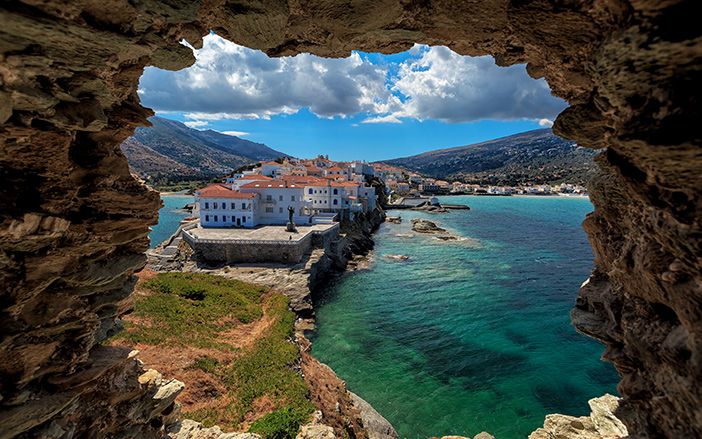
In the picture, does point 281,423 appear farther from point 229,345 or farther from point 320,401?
point 229,345

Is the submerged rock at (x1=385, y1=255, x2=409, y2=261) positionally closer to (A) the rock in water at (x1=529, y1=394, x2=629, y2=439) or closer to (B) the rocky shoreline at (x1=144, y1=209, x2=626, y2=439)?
(B) the rocky shoreline at (x1=144, y1=209, x2=626, y2=439)

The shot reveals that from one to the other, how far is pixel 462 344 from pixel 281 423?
18.5 m

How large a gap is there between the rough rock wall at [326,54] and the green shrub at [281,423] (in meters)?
6.64

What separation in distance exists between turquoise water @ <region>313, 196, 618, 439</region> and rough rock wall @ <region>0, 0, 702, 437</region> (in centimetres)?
1392

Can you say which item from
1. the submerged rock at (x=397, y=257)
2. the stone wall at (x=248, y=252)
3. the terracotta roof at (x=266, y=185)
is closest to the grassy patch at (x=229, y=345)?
the stone wall at (x=248, y=252)

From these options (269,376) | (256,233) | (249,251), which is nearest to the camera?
(269,376)

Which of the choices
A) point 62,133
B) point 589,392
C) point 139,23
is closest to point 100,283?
point 62,133

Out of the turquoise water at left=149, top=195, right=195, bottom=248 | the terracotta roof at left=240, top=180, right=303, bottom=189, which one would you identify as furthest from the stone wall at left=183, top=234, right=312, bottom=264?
the turquoise water at left=149, top=195, right=195, bottom=248

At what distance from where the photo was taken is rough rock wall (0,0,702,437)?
4.18 metres

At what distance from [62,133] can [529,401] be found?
25659 mm

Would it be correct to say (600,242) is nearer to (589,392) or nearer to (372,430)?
(372,430)

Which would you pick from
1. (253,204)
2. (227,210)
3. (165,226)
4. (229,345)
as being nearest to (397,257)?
(253,204)

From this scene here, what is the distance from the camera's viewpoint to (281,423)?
1397cm

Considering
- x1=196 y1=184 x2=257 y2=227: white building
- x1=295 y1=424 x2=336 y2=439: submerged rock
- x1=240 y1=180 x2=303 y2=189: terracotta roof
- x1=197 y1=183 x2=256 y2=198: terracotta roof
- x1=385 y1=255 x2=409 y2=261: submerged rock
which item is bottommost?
x1=385 y1=255 x2=409 y2=261: submerged rock
